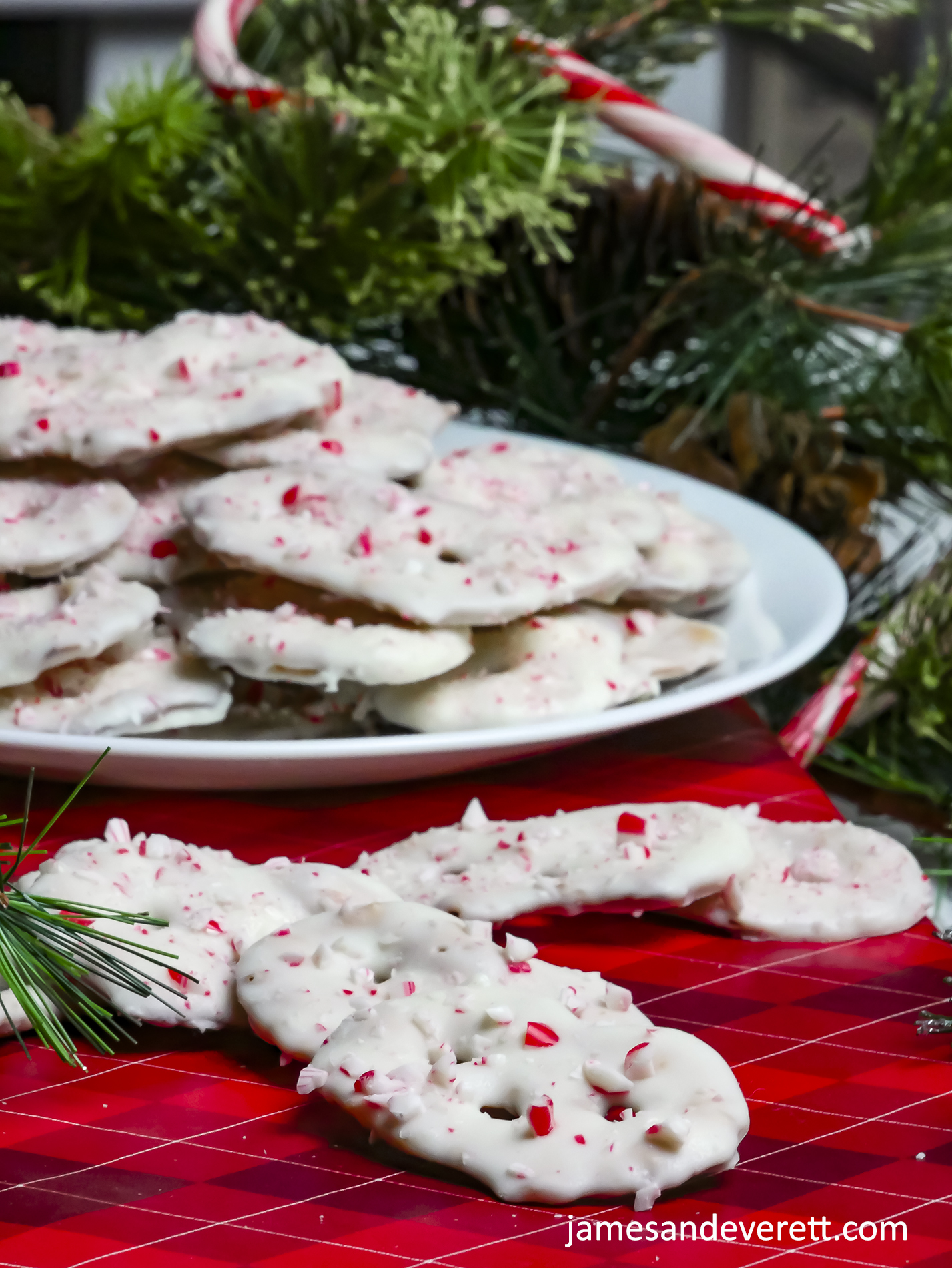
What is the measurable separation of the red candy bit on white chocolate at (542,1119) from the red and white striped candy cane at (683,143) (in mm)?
932

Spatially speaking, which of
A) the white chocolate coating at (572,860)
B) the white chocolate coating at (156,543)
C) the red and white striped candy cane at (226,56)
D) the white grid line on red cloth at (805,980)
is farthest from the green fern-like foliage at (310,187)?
the white grid line on red cloth at (805,980)

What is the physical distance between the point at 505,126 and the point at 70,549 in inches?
21.4

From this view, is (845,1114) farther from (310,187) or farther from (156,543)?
(310,187)

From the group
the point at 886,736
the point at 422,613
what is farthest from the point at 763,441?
the point at 422,613

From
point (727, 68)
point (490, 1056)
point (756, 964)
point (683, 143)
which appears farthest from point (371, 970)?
point (727, 68)

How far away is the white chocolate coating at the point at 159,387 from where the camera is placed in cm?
87

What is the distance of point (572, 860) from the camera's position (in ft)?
2.35

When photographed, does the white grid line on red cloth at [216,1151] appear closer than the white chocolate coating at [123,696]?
Yes

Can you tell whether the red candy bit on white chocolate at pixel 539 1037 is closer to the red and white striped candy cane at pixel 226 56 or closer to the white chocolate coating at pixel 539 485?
the white chocolate coating at pixel 539 485

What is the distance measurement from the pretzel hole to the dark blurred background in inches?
115

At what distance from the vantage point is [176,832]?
79cm

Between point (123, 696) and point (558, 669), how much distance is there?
0.26 meters

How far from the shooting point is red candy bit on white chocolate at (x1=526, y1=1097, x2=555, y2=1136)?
0.52 m

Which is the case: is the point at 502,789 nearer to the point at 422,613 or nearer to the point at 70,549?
the point at 422,613
